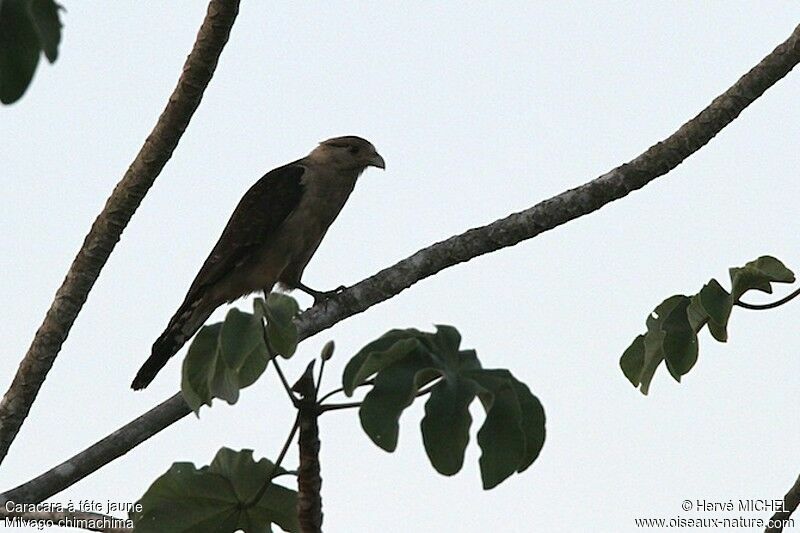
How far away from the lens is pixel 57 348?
4.25 metres

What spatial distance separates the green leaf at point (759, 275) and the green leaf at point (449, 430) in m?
1.19

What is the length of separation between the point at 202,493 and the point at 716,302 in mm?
1409

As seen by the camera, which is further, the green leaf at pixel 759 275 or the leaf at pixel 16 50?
the green leaf at pixel 759 275

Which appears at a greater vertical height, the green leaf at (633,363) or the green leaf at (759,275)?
the green leaf at (759,275)

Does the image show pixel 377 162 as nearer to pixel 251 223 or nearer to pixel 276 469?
pixel 251 223

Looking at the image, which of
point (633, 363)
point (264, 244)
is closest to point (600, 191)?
point (633, 363)

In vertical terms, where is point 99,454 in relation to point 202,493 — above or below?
above

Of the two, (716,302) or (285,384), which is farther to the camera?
(716,302)

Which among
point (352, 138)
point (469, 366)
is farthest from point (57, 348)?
point (352, 138)

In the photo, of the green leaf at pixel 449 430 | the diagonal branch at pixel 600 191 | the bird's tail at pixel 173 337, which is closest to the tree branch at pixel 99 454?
the diagonal branch at pixel 600 191

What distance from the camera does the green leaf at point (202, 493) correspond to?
2879mm

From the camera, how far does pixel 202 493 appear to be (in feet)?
9.48

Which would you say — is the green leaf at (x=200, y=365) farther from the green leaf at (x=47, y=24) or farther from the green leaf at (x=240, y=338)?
the green leaf at (x=47, y=24)

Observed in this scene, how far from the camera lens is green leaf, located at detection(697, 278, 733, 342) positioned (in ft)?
10.3
